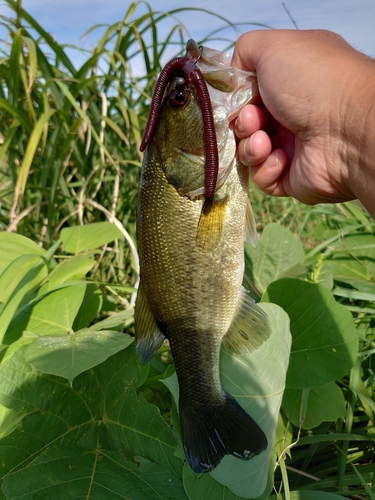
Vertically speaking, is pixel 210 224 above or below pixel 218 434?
above

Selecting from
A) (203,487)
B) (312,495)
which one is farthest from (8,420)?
(312,495)

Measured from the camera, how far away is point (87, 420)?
1325 millimetres

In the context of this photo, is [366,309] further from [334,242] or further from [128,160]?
[128,160]

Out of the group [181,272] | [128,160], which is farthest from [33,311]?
[128,160]

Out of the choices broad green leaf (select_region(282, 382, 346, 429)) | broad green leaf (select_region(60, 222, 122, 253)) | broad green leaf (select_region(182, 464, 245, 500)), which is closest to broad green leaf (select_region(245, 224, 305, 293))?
broad green leaf (select_region(282, 382, 346, 429))

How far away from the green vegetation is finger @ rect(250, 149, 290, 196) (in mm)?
321

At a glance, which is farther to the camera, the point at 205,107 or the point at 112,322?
the point at 112,322

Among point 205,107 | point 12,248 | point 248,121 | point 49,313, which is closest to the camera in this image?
point 205,107

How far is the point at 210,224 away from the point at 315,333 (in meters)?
0.56

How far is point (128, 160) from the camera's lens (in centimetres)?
246

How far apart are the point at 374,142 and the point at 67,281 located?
1145 mm

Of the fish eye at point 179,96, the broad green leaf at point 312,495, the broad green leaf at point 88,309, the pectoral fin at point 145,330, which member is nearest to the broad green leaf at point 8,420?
the pectoral fin at point 145,330

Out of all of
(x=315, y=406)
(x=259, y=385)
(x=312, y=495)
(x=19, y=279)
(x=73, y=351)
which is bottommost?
(x=312, y=495)

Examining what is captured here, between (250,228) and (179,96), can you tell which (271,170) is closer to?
(250,228)
